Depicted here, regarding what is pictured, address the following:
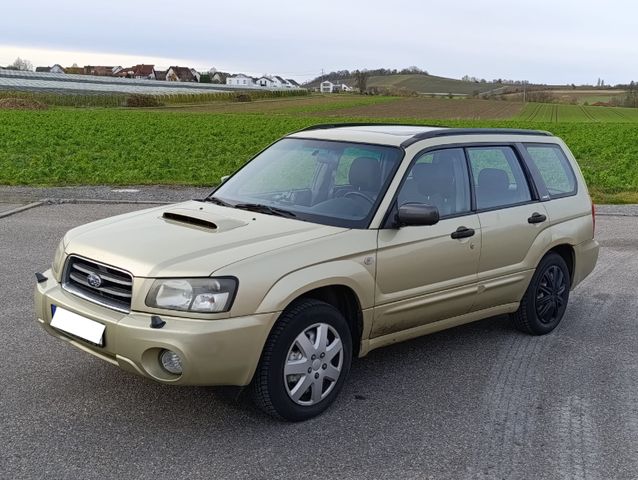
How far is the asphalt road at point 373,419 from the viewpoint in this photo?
12.2ft

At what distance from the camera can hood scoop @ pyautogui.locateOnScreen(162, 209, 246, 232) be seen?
4484 mm

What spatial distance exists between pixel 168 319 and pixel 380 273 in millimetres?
1414

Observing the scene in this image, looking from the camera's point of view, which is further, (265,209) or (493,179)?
(493,179)

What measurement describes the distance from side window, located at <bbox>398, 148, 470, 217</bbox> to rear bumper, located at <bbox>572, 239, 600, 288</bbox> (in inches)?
63.3

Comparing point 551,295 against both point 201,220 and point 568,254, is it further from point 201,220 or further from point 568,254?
point 201,220

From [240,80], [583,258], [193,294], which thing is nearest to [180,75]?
[240,80]

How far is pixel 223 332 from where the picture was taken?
3.78 metres

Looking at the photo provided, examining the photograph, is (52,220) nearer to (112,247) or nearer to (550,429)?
(112,247)

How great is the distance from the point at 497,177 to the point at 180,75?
155 m

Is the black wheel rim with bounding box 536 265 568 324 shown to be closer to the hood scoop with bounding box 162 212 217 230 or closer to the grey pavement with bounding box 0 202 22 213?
the hood scoop with bounding box 162 212 217 230

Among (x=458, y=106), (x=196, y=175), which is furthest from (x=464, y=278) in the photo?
(x=458, y=106)

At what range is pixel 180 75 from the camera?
15350cm

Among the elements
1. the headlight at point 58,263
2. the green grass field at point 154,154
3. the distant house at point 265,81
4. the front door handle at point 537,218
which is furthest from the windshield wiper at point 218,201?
the distant house at point 265,81

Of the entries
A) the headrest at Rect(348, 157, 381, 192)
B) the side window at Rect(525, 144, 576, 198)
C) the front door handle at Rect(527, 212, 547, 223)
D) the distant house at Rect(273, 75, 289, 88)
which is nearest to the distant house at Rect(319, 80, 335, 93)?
the distant house at Rect(273, 75, 289, 88)
